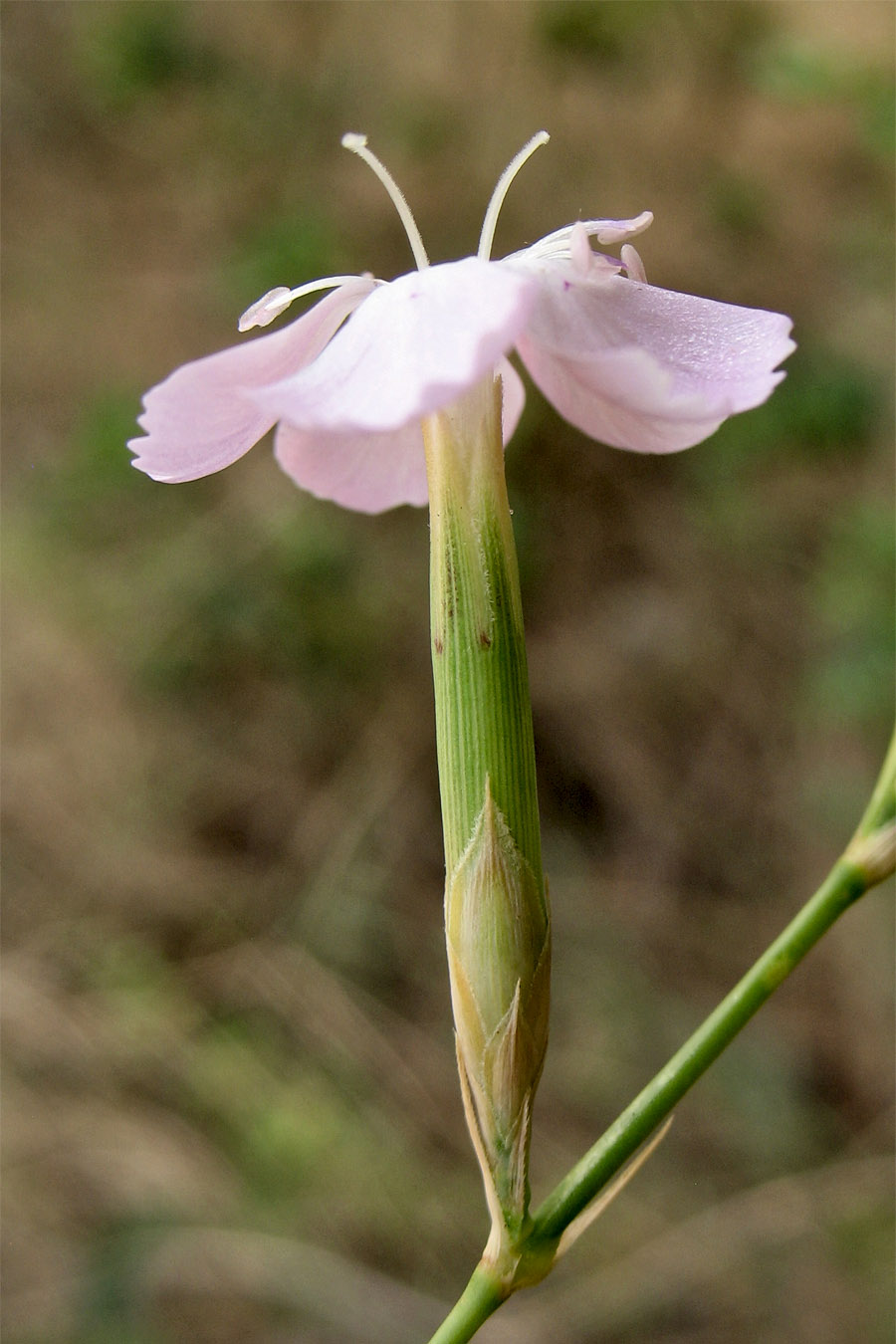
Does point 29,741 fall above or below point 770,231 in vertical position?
below

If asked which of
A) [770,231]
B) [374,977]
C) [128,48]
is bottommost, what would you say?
[374,977]

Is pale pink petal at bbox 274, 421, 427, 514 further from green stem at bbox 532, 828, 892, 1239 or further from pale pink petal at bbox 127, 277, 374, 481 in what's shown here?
green stem at bbox 532, 828, 892, 1239

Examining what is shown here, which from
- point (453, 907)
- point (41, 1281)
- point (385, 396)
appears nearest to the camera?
point (385, 396)

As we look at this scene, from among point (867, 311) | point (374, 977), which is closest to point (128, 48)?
point (867, 311)

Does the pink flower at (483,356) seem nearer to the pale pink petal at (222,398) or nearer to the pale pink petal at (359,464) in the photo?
the pale pink petal at (222,398)

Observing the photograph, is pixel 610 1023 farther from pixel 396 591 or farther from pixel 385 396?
pixel 385 396

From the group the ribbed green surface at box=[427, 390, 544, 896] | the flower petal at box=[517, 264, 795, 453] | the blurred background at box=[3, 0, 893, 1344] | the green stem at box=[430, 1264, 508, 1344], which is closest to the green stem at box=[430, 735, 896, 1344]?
the green stem at box=[430, 1264, 508, 1344]

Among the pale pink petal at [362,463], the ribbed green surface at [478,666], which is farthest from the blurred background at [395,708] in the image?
the ribbed green surface at [478,666]

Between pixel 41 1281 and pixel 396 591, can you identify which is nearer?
pixel 41 1281
